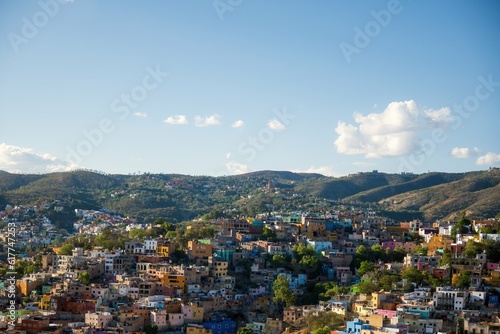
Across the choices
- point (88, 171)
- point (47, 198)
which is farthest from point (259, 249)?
point (88, 171)

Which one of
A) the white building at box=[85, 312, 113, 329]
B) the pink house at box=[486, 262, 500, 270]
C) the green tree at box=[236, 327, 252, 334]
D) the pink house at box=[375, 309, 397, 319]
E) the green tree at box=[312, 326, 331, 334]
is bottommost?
the green tree at box=[236, 327, 252, 334]

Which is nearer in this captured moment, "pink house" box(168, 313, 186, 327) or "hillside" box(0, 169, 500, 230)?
"pink house" box(168, 313, 186, 327)

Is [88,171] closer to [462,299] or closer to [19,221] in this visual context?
[19,221]

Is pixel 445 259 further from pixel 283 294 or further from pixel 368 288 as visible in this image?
pixel 283 294

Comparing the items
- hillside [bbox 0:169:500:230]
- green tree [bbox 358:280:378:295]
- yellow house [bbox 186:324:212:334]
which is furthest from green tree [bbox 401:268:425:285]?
hillside [bbox 0:169:500:230]

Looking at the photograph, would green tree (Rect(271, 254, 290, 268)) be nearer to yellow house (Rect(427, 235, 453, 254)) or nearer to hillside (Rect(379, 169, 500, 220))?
yellow house (Rect(427, 235, 453, 254))

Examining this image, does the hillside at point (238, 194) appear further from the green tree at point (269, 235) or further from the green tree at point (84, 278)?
the green tree at point (84, 278)

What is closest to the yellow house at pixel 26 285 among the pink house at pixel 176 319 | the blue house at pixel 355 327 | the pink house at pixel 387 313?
the pink house at pixel 176 319
